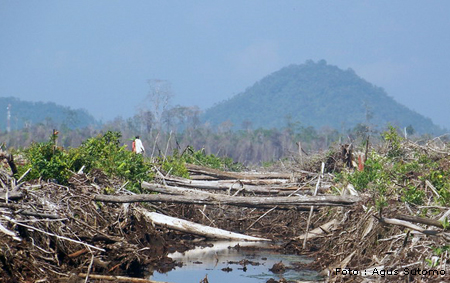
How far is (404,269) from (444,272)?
1.81 feet

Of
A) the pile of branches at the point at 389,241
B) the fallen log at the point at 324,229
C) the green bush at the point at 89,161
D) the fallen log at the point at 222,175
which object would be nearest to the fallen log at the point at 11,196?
the green bush at the point at 89,161

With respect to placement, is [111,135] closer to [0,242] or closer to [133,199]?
[133,199]

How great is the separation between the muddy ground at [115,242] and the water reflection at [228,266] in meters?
0.28

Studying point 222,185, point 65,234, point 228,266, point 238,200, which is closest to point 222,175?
point 222,185

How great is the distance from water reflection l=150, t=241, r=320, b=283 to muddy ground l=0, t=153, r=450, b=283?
0.28 m

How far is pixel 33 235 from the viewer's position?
28.5ft

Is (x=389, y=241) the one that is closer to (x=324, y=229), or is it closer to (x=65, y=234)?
(x=324, y=229)

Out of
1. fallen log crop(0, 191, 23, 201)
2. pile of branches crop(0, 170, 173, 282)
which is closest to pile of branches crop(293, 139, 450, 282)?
pile of branches crop(0, 170, 173, 282)

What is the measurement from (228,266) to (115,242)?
2155mm

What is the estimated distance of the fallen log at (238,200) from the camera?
10.9 metres

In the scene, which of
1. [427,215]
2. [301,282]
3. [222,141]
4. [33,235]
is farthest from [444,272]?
[222,141]

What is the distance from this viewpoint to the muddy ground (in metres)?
7.96

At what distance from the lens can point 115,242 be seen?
9789 millimetres

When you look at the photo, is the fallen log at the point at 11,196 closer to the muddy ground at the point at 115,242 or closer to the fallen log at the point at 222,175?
the muddy ground at the point at 115,242
